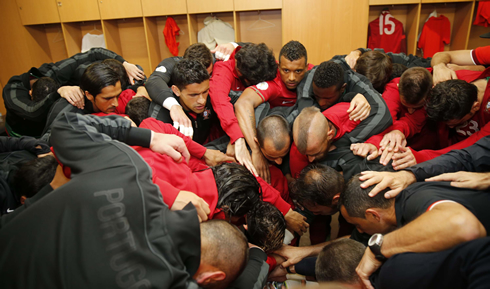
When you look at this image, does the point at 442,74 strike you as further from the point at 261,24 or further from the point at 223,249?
the point at 261,24

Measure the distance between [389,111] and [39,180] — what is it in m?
2.23

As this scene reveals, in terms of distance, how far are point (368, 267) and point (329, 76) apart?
1244 millimetres

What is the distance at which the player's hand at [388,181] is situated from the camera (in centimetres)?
138

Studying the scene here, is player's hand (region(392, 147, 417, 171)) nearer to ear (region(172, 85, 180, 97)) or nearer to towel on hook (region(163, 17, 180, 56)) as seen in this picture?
ear (region(172, 85, 180, 97))

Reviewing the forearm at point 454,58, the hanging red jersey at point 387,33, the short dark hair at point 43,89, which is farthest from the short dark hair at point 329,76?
the hanging red jersey at point 387,33

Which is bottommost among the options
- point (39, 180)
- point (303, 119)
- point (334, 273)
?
point (334, 273)

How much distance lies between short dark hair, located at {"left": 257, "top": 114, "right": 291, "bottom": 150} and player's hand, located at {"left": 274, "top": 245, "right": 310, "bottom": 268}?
24.7 inches

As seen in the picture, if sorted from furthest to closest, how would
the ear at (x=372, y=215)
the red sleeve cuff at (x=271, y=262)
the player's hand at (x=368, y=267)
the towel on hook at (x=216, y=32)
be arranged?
the towel on hook at (x=216, y=32) → the red sleeve cuff at (x=271, y=262) → the ear at (x=372, y=215) → the player's hand at (x=368, y=267)

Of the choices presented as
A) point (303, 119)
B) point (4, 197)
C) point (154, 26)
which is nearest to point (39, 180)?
point (4, 197)

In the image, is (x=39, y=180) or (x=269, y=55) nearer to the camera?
(x=39, y=180)

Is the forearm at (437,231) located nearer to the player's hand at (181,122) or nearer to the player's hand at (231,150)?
the player's hand at (231,150)

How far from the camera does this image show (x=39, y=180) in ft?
4.99

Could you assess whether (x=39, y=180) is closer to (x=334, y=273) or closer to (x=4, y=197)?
(x=4, y=197)

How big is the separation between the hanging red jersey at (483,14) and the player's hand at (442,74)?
2.56 metres
